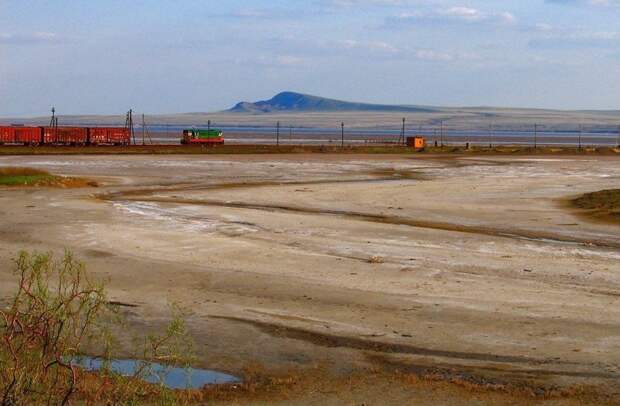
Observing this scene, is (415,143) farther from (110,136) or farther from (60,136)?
(60,136)

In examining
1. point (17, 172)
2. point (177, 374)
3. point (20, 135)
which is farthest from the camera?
point (20, 135)

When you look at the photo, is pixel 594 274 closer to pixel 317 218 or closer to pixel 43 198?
pixel 317 218

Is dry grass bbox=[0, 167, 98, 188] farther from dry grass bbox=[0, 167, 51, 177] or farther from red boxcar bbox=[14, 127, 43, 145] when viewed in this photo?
red boxcar bbox=[14, 127, 43, 145]

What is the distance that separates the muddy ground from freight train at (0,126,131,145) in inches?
1537

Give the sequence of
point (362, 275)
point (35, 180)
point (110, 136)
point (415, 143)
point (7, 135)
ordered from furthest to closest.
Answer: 1. point (415, 143)
2. point (110, 136)
3. point (7, 135)
4. point (35, 180)
5. point (362, 275)

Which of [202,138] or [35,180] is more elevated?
[202,138]

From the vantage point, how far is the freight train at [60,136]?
6969 cm

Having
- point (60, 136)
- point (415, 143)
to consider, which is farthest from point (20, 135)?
point (415, 143)

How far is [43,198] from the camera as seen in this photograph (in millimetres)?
27859

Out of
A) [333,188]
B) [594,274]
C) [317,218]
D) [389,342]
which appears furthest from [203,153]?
[389,342]

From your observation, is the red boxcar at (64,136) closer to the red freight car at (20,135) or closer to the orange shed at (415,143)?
the red freight car at (20,135)

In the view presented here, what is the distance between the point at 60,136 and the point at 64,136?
28 cm

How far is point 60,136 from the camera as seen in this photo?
72188 mm

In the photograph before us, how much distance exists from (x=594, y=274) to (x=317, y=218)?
9257 millimetres
